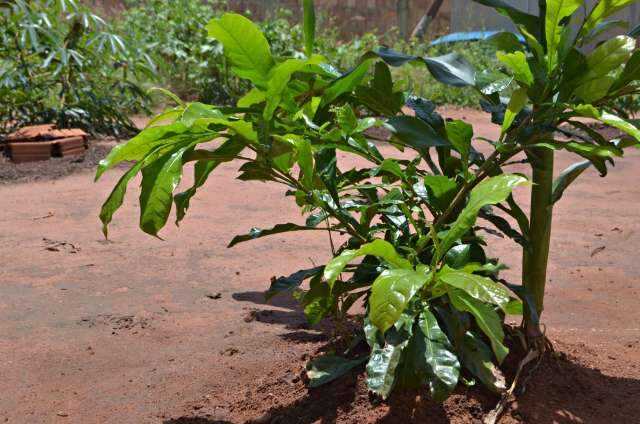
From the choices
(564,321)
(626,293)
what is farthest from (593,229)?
(564,321)

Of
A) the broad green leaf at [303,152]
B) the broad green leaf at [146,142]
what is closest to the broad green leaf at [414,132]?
the broad green leaf at [303,152]

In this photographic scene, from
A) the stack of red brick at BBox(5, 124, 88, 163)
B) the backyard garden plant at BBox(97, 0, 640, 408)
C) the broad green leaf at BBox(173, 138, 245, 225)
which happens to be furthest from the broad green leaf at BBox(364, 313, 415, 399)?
the stack of red brick at BBox(5, 124, 88, 163)

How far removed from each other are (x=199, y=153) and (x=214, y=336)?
118cm

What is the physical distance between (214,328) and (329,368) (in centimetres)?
92

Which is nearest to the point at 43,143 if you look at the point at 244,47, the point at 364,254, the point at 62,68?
the point at 62,68

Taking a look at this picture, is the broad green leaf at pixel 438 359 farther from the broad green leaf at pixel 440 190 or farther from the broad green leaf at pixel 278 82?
the broad green leaf at pixel 278 82

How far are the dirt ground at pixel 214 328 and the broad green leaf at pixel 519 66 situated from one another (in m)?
0.80

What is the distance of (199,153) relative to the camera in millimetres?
1805

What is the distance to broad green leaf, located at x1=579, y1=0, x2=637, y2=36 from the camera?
1.80m

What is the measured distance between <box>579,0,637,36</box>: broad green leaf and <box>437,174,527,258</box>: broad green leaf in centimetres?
43

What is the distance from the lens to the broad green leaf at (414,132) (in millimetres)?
1888

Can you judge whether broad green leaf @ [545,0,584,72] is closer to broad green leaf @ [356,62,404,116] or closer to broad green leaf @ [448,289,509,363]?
broad green leaf @ [356,62,404,116]

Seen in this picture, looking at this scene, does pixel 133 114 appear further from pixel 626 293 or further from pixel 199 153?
pixel 199 153

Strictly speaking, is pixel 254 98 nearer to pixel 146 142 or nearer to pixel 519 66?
pixel 146 142
